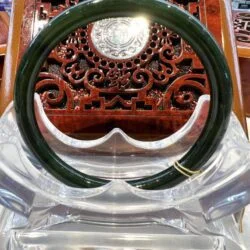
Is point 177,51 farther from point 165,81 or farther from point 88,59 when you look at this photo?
point 88,59

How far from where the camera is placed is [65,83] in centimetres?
110

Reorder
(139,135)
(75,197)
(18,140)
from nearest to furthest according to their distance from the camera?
(75,197), (18,140), (139,135)

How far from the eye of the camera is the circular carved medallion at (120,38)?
44.0 inches

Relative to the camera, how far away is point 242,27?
1556 mm

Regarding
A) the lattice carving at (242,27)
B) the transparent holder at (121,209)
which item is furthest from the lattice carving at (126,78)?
the lattice carving at (242,27)

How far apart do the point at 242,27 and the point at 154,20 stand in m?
0.88

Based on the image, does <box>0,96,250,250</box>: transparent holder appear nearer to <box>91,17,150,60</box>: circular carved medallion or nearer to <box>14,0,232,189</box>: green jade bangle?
<box>14,0,232,189</box>: green jade bangle

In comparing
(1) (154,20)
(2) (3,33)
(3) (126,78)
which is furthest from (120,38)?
(2) (3,33)

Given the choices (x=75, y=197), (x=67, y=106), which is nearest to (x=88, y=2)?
(x=75, y=197)

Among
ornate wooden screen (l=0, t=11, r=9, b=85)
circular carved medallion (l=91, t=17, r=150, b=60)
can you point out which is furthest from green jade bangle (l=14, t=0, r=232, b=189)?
ornate wooden screen (l=0, t=11, r=9, b=85)

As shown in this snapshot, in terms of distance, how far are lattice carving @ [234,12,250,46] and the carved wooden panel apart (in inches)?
13.9

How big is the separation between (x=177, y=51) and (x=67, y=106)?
0.25 meters

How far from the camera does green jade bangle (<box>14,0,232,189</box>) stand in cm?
72

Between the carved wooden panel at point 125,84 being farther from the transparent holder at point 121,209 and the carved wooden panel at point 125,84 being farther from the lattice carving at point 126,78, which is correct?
the transparent holder at point 121,209
